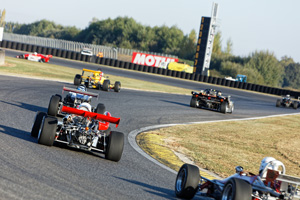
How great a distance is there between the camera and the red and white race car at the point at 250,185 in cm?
648

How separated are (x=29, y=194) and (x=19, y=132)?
4.92 m

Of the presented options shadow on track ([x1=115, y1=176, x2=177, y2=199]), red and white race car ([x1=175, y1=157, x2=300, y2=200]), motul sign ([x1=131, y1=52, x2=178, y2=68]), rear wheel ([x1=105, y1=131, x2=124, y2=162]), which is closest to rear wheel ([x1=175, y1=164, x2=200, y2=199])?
red and white race car ([x1=175, y1=157, x2=300, y2=200])

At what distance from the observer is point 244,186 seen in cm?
648

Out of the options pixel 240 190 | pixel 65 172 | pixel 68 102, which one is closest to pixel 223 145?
pixel 68 102

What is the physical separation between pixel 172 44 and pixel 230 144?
102019 millimetres

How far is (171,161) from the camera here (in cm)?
1120

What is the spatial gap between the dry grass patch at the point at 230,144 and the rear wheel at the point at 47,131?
12.0ft

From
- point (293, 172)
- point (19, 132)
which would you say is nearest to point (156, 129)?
point (293, 172)

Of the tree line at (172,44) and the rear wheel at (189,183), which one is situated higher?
the tree line at (172,44)

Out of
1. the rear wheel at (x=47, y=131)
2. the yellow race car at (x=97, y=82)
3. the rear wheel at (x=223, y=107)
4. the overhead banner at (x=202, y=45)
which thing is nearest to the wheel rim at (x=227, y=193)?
the rear wheel at (x=47, y=131)

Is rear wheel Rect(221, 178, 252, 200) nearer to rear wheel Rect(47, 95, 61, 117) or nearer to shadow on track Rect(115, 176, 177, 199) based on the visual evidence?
shadow on track Rect(115, 176, 177, 199)

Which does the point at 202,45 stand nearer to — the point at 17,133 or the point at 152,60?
the point at 152,60

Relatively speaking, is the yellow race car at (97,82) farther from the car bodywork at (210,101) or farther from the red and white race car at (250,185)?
the red and white race car at (250,185)

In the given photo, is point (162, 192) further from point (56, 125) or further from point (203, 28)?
point (203, 28)
